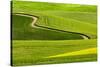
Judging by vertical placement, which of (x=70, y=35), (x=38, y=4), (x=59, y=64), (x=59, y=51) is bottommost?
(x=59, y=64)

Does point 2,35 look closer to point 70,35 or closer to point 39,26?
point 39,26

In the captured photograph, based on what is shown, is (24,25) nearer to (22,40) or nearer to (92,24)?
(22,40)

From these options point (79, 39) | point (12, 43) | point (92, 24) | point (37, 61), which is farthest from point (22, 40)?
point (92, 24)

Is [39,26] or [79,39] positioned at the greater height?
[39,26]

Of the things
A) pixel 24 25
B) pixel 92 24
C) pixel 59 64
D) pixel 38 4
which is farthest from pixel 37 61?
pixel 92 24

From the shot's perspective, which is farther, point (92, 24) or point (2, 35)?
point (92, 24)

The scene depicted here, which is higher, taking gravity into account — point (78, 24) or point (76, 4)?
point (76, 4)
